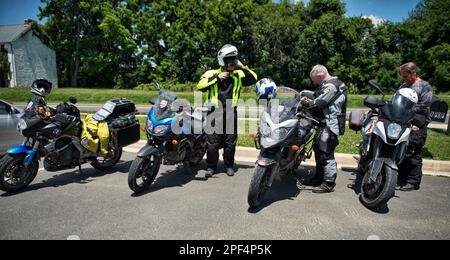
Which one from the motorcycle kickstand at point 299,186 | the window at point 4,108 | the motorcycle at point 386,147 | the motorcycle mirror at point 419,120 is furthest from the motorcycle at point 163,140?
the window at point 4,108

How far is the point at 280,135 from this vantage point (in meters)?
3.66

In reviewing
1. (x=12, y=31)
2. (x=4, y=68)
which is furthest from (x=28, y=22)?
(x=4, y=68)

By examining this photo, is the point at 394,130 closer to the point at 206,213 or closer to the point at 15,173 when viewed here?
the point at 206,213

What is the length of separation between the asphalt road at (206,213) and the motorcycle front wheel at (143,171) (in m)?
0.13

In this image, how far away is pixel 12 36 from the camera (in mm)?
30359

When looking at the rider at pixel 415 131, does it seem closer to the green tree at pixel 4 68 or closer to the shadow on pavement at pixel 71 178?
the shadow on pavement at pixel 71 178

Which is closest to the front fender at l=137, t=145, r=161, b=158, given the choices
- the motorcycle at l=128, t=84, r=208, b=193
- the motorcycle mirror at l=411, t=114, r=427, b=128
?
the motorcycle at l=128, t=84, r=208, b=193

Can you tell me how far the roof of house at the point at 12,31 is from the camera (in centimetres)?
2987

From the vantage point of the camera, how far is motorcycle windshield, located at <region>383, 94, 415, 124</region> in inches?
145

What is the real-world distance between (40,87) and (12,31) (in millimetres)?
34539

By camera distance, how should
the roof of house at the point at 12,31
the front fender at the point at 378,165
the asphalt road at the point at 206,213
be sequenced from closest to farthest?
the asphalt road at the point at 206,213, the front fender at the point at 378,165, the roof of house at the point at 12,31

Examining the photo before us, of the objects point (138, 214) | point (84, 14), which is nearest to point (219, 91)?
point (138, 214)

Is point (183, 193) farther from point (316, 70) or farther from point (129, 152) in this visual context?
point (129, 152)

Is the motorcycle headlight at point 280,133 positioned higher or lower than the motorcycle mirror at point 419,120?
lower
